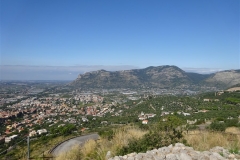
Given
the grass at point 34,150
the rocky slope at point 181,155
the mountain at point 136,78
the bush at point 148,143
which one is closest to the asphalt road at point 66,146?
the grass at point 34,150

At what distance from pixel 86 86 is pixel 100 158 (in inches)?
6598

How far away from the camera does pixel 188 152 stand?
416 centimetres

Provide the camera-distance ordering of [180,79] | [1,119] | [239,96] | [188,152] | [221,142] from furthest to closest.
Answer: [180,79] → [239,96] → [1,119] → [221,142] → [188,152]

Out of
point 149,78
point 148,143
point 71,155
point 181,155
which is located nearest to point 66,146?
point 71,155

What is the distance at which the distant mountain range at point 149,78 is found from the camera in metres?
148

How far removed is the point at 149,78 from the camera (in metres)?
176

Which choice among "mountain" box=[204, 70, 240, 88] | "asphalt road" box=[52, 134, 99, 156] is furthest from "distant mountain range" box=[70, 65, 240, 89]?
"asphalt road" box=[52, 134, 99, 156]

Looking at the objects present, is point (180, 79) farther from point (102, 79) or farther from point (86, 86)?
point (86, 86)

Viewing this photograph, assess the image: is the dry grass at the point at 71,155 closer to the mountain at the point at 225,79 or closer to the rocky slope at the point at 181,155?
the rocky slope at the point at 181,155

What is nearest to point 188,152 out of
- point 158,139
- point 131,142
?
point 158,139

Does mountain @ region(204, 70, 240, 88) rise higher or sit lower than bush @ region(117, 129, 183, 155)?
lower

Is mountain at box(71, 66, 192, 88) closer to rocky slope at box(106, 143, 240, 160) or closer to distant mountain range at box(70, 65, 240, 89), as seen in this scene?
distant mountain range at box(70, 65, 240, 89)

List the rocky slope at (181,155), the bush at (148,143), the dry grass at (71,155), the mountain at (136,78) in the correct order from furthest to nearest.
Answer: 1. the mountain at (136,78)
2. the dry grass at (71,155)
3. the bush at (148,143)
4. the rocky slope at (181,155)

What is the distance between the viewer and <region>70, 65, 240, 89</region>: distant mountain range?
486 ft
